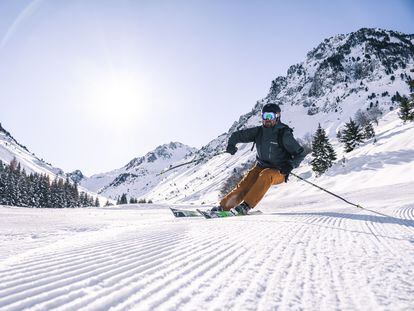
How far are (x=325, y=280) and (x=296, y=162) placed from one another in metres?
5.97

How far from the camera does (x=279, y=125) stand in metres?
8.09

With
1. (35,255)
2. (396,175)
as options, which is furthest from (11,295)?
(396,175)

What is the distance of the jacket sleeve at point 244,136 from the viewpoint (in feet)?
27.8

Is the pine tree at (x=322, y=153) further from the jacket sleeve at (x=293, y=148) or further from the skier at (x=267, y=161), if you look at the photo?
the jacket sleeve at (x=293, y=148)

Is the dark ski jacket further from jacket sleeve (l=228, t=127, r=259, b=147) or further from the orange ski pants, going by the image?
the orange ski pants

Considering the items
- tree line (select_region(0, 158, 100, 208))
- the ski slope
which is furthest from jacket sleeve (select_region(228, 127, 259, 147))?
tree line (select_region(0, 158, 100, 208))

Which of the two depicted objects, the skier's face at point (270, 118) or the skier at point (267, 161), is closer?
the skier at point (267, 161)

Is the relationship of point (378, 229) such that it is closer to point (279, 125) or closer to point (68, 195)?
point (279, 125)

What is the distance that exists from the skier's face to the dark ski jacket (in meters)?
0.10

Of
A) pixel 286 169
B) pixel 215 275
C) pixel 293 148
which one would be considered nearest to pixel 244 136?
pixel 293 148

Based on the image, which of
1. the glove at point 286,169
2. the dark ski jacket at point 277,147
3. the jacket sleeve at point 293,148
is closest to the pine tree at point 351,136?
the dark ski jacket at point 277,147

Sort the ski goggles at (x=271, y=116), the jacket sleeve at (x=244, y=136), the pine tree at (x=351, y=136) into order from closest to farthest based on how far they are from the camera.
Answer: the ski goggles at (x=271, y=116)
the jacket sleeve at (x=244, y=136)
the pine tree at (x=351, y=136)

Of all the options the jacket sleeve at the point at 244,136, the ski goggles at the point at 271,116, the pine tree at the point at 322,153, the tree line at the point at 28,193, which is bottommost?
the pine tree at the point at 322,153

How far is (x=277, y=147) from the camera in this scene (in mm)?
7980
